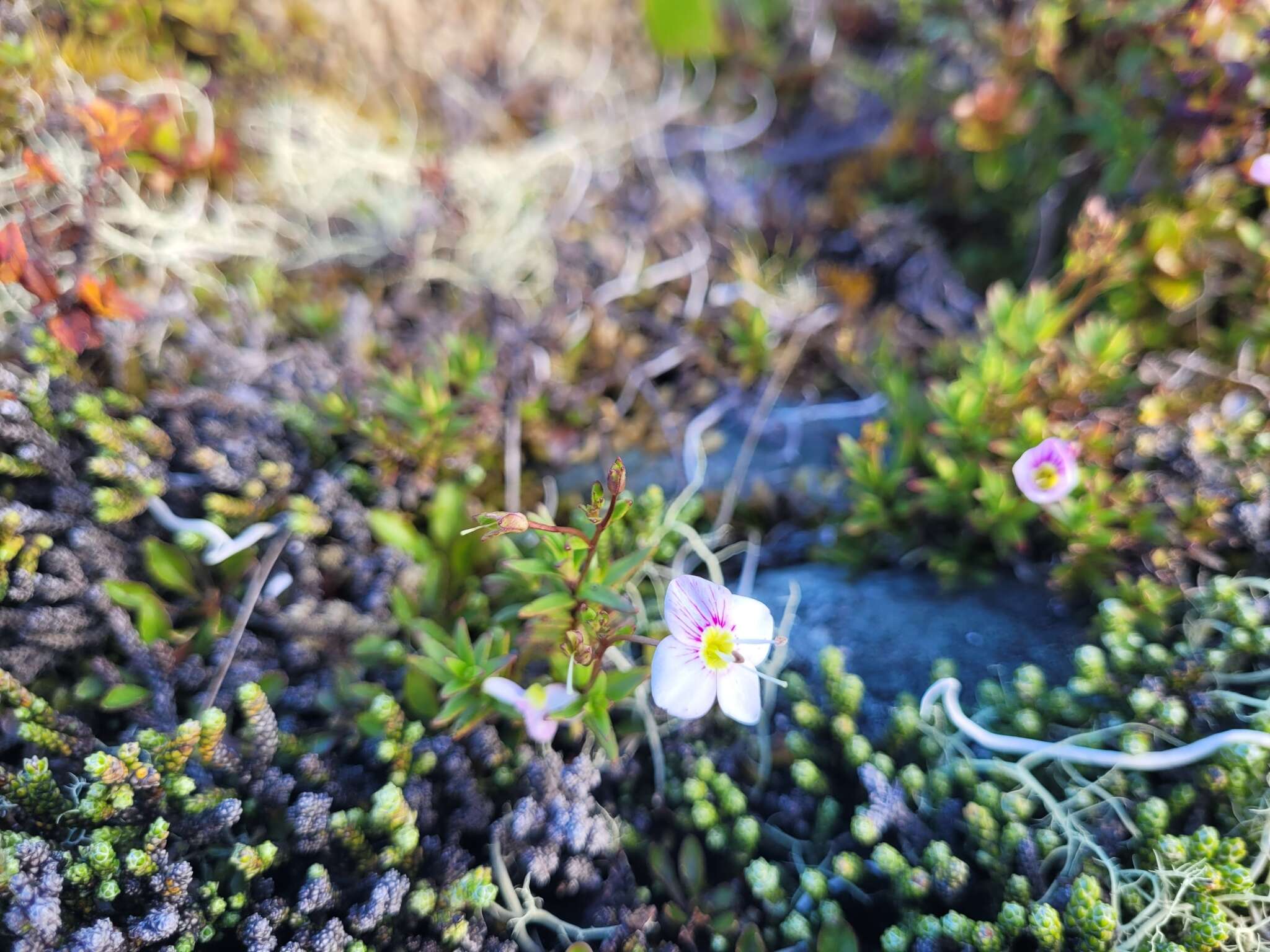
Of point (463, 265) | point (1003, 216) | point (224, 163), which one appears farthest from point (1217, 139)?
point (224, 163)

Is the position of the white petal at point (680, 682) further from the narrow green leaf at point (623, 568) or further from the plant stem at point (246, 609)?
the plant stem at point (246, 609)

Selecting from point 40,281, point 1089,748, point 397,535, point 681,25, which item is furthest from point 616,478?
point 681,25

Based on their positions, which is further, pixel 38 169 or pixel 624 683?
pixel 38 169

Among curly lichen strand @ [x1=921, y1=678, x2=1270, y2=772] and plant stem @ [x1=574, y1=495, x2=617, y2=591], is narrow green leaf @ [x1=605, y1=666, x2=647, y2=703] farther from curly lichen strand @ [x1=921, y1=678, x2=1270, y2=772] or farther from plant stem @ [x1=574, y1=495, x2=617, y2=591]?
curly lichen strand @ [x1=921, y1=678, x2=1270, y2=772]

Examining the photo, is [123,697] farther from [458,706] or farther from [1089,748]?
[1089,748]

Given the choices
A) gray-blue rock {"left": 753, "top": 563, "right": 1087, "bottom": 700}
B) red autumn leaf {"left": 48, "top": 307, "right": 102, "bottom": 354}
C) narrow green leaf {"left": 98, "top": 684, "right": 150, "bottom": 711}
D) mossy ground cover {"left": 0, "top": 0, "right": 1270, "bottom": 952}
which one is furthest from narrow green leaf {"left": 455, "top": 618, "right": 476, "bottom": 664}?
red autumn leaf {"left": 48, "top": 307, "right": 102, "bottom": 354}

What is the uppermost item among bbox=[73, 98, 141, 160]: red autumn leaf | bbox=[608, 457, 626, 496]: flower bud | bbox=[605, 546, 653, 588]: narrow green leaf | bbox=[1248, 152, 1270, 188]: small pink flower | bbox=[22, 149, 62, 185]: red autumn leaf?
bbox=[1248, 152, 1270, 188]: small pink flower
